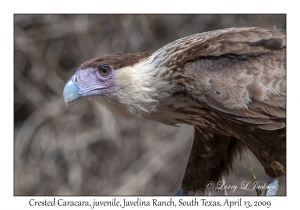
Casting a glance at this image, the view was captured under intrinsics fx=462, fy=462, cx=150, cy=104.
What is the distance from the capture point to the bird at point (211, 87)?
2713 millimetres

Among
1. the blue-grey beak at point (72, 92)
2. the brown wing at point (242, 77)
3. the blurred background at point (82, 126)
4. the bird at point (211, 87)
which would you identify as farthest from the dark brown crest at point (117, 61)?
the blurred background at point (82, 126)

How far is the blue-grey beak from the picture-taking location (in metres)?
2.98

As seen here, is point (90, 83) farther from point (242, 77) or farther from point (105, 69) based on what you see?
point (242, 77)

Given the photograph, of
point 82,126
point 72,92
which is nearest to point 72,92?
point 72,92

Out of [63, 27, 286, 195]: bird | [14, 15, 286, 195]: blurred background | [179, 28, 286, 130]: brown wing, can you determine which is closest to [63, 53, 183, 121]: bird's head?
[63, 27, 286, 195]: bird

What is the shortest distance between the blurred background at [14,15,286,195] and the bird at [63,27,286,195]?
13.6 ft

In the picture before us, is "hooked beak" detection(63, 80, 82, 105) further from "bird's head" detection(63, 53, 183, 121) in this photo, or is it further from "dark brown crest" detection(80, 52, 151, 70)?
"dark brown crest" detection(80, 52, 151, 70)

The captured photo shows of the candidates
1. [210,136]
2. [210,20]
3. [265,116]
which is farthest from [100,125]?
[265,116]

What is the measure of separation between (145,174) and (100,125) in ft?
3.43

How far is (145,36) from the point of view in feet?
24.4

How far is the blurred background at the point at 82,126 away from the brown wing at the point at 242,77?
4.47 m

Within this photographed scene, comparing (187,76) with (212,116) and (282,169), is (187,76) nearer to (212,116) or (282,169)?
(212,116)

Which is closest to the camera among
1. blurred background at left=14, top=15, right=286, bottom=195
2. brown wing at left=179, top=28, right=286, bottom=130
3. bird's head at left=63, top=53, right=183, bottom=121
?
brown wing at left=179, top=28, right=286, bottom=130

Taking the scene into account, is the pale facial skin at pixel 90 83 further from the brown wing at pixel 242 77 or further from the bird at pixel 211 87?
the brown wing at pixel 242 77
